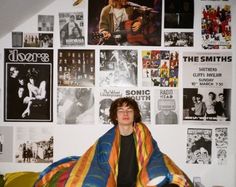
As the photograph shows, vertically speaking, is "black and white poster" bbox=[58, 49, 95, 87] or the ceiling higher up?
the ceiling

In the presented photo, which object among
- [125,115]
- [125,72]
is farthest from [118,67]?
[125,115]

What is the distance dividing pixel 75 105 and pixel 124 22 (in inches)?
31.1

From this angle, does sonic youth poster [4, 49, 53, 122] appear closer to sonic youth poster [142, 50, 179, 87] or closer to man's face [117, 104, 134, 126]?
man's face [117, 104, 134, 126]

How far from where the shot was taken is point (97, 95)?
2125mm

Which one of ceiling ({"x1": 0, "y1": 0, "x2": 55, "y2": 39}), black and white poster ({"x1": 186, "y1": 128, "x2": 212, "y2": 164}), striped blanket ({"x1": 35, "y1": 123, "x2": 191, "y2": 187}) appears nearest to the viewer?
striped blanket ({"x1": 35, "y1": 123, "x2": 191, "y2": 187})

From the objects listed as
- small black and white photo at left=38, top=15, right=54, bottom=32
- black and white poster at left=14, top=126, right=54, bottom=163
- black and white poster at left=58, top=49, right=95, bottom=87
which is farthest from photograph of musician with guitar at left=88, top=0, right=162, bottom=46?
black and white poster at left=14, top=126, right=54, bottom=163

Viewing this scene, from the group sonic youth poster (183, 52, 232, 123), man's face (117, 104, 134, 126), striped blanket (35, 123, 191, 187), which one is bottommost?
striped blanket (35, 123, 191, 187)

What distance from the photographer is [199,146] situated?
2.10m

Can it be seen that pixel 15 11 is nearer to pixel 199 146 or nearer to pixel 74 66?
pixel 74 66

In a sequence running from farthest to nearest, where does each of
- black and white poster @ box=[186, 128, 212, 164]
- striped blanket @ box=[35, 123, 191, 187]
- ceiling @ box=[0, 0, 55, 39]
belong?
black and white poster @ box=[186, 128, 212, 164], ceiling @ box=[0, 0, 55, 39], striped blanket @ box=[35, 123, 191, 187]

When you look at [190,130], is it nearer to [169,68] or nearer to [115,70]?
[169,68]

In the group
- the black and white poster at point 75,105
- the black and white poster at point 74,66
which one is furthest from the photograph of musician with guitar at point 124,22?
the black and white poster at point 75,105

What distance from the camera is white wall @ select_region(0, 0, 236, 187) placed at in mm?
2104

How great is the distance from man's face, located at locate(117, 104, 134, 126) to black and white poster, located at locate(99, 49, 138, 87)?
0.31 meters
